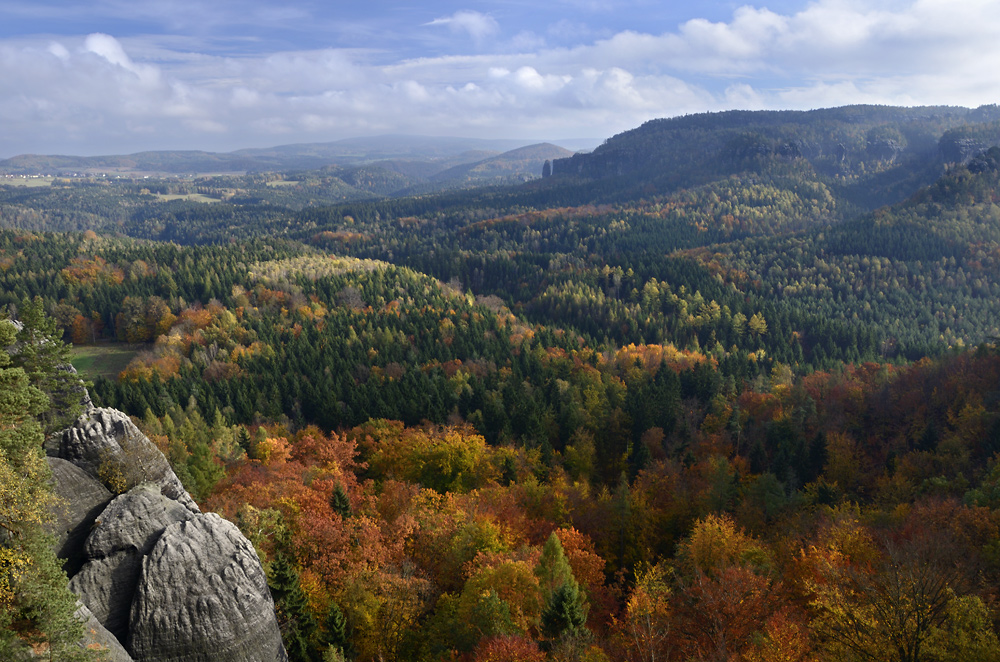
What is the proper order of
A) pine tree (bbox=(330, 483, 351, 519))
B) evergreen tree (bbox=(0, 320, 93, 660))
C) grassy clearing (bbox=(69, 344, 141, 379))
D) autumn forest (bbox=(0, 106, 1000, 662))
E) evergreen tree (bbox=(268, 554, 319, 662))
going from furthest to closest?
1. grassy clearing (bbox=(69, 344, 141, 379))
2. pine tree (bbox=(330, 483, 351, 519))
3. autumn forest (bbox=(0, 106, 1000, 662))
4. evergreen tree (bbox=(268, 554, 319, 662))
5. evergreen tree (bbox=(0, 320, 93, 660))

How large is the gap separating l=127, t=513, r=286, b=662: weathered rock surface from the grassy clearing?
10836 centimetres

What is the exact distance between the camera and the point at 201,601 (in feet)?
95.0

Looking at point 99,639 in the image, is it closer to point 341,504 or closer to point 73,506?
point 73,506

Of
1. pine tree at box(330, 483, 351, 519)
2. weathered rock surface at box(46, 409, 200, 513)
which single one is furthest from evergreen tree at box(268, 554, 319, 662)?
pine tree at box(330, 483, 351, 519)

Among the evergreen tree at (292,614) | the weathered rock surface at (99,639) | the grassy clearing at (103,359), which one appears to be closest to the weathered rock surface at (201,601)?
the weathered rock surface at (99,639)

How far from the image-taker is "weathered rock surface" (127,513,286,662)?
28.2 meters

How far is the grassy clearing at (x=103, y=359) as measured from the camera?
124 m

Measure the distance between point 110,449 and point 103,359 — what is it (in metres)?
125

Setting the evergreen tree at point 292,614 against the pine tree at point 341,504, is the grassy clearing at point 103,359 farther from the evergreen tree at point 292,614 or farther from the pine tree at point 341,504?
the evergreen tree at point 292,614

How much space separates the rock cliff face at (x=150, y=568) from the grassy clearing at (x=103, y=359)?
10281cm

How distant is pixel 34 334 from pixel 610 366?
9956 cm

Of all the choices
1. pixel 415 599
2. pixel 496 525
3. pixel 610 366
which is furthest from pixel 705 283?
pixel 415 599

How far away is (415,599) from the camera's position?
38.9 metres

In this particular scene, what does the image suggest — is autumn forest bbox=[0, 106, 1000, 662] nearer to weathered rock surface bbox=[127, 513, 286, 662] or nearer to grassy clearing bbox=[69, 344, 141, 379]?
grassy clearing bbox=[69, 344, 141, 379]
